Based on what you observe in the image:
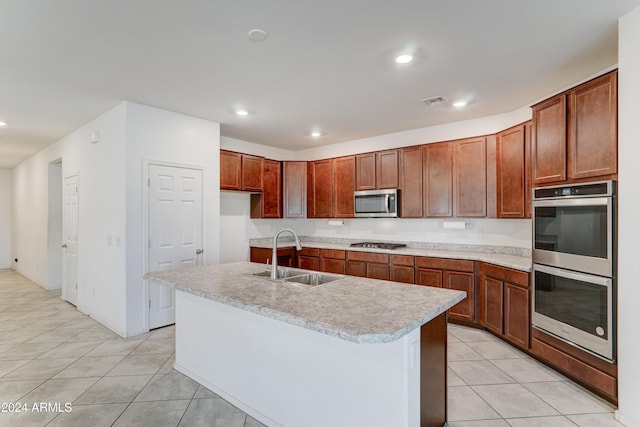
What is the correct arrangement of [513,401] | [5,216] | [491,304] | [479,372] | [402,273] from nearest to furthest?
[513,401] < [479,372] < [491,304] < [402,273] < [5,216]

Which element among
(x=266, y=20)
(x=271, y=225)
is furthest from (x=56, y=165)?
(x=266, y=20)

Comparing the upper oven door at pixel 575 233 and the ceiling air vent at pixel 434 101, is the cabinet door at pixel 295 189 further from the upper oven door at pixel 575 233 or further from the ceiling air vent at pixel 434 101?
the upper oven door at pixel 575 233

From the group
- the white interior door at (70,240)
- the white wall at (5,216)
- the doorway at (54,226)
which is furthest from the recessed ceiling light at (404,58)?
the white wall at (5,216)

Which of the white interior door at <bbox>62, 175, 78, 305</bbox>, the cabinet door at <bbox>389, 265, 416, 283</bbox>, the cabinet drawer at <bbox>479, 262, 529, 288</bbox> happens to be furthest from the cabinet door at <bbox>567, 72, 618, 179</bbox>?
the white interior door at <bbox>62, 175, 78, 305</bbox>

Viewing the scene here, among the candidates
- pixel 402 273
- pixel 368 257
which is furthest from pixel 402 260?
pixel 368 257

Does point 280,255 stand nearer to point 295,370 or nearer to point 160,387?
point 160,387

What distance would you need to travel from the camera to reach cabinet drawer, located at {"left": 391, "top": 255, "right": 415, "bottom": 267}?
425cm

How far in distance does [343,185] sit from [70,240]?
13.9 feet

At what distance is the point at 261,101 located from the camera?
11.8 ft

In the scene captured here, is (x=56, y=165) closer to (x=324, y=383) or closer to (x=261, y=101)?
(x=261, y=101)

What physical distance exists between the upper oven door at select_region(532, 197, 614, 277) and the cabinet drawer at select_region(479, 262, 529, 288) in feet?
0.77

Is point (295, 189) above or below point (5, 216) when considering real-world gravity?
above

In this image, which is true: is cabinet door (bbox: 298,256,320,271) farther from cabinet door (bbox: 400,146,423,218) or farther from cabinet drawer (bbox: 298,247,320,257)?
cabinet door (bbox: 400,146,423,218)
